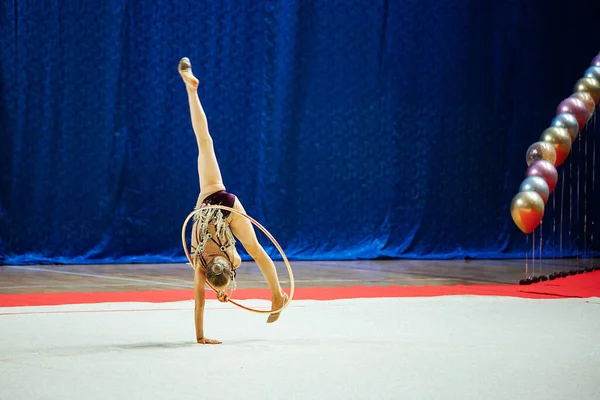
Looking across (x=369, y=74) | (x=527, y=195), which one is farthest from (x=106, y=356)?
(x=369, y=74)

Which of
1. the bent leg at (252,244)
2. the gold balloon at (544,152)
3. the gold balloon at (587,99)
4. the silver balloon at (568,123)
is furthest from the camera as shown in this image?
the gold balloon at (587,99)

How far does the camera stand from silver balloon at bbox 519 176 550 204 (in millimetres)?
6332

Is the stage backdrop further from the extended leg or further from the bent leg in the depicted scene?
the bent leg

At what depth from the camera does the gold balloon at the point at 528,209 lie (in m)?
6.24

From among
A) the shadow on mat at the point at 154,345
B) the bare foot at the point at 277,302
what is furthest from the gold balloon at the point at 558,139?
the shadow on mat at the point at 154,345

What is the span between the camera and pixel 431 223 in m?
9.18

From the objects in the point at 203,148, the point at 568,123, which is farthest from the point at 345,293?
the point at 568,123

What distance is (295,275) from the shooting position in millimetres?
6930

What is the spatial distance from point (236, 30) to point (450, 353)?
18.2ft

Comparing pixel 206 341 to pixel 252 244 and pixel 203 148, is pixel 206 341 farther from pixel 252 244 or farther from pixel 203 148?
pixel 203 148

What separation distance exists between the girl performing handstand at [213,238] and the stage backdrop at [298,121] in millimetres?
4217

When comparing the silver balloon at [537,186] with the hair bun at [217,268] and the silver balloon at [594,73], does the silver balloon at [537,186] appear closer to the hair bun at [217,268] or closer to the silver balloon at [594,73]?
the silver balloon at [594,73]

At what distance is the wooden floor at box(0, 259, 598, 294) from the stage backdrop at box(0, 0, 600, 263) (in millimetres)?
535

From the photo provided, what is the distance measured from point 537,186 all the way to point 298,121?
2982 mm
